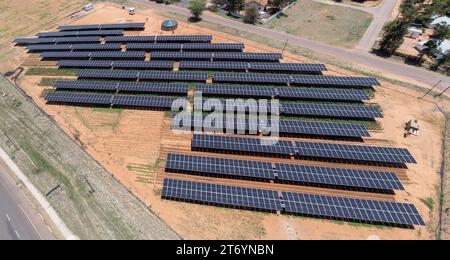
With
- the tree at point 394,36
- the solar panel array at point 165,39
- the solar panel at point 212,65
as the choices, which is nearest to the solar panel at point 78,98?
the solar panel at point 212,65

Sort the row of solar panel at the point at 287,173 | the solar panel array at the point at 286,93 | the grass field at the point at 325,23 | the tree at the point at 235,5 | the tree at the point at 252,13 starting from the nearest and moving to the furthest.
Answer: the row of solar panel at the point at 287,173
the solar panel array at the point at 286,93
the grass field at the point at 325,23
the tree at the point at 252,13
the tree at the point at 235,5

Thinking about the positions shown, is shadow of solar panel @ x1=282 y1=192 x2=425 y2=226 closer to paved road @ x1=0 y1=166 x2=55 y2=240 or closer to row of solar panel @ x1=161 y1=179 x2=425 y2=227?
row of solar panel @ x1=161 y1=179 x2=425 y2=227

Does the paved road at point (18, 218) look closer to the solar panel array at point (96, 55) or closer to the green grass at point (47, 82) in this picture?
the green grass at point (47, 82)

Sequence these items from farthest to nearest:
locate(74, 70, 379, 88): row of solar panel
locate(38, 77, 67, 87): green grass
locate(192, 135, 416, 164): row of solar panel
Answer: locate(38, 77, 67, 87): green grass
locate(74, 70, 379, 88): row of solar panel
locate(192, 135, 416, 164): row of solar panel

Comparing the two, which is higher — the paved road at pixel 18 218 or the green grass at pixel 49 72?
the green grass at pixel 49 72

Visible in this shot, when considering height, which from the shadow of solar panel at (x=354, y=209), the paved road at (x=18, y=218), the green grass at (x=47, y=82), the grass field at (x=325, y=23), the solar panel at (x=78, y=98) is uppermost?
the grass field at (x=325, y=23)

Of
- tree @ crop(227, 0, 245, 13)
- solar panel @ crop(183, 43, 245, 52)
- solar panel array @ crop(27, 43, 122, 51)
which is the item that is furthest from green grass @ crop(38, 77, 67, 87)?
tree @ crop(227, 0, 245, 13)
